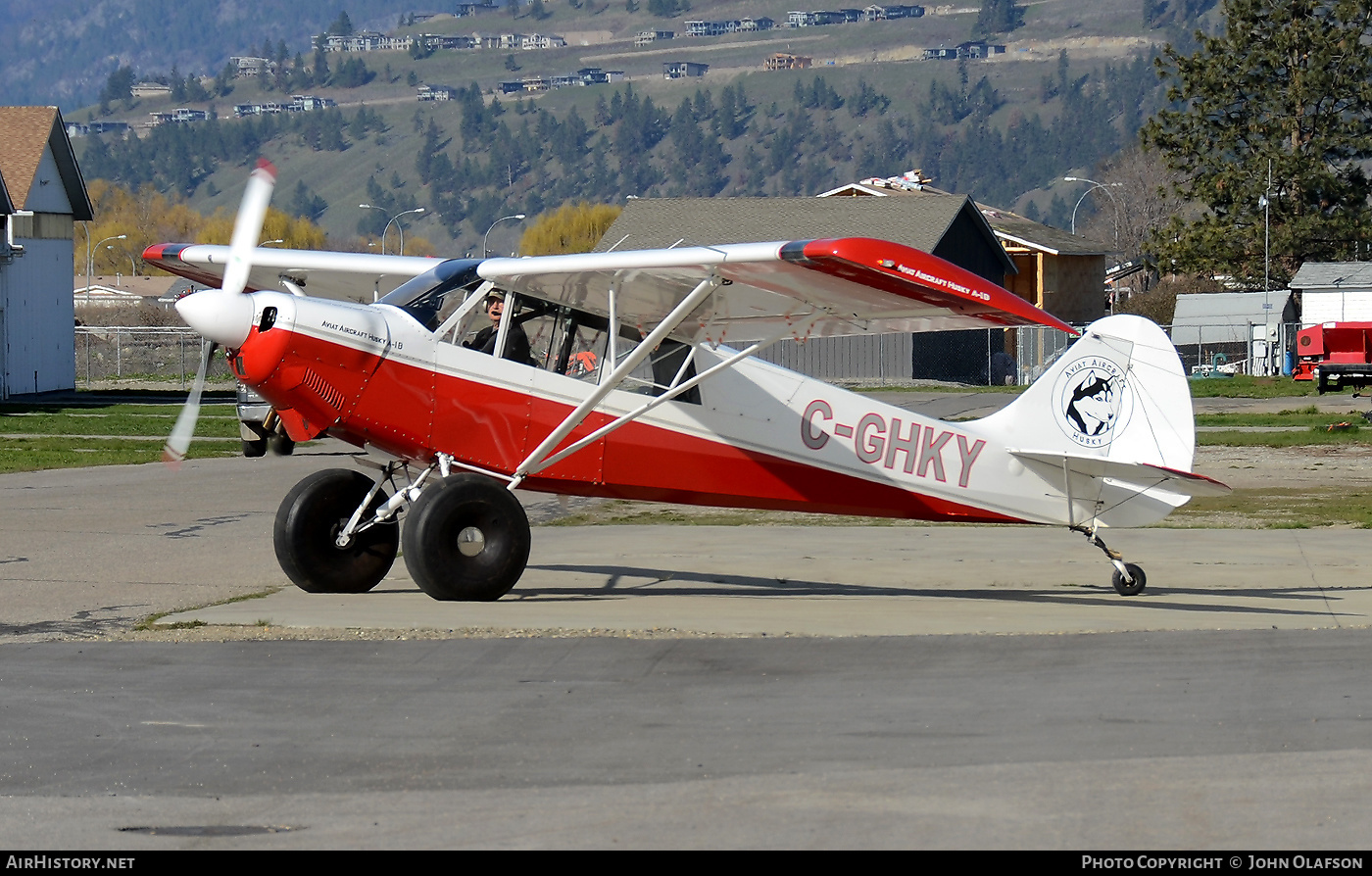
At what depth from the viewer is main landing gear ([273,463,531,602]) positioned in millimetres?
10977

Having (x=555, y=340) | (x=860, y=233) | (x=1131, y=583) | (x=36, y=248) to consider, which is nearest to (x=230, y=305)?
(x=555, y=340)

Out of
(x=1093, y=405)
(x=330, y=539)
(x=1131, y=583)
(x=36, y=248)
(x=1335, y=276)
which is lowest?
(x=1335, y=276)

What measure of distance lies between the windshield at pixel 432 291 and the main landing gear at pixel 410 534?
45.7 inches

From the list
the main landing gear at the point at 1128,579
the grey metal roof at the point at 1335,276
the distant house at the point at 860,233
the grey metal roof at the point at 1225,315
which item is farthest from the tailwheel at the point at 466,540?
the grey metal roof at the point at 1335,276

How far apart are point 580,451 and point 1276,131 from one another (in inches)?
2792

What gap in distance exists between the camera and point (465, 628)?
10195 millimetres

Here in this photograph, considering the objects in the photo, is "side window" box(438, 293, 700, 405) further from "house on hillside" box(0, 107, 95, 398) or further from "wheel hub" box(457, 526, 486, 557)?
"house on hillside" box(0, 107, 95, 398)

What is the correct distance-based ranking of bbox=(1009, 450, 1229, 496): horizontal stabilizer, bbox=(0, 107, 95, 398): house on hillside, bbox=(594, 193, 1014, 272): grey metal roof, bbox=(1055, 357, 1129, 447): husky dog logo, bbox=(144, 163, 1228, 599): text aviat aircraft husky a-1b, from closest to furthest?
bbox=(144, 163, 1228, 599): text aviat aircraft husky a-1b, bbox=(1009, 450, 1229, 496): horizontal stabilizer, bbox=(1055, 357, 1129, 447): husky dog logo, bbox=(0, 107, 95, 398): house on hillside, bbox=(594, 193, 1014, 272): grey metal roof

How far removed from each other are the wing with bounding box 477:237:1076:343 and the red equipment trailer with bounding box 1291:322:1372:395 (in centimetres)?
3729

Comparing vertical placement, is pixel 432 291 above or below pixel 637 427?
above

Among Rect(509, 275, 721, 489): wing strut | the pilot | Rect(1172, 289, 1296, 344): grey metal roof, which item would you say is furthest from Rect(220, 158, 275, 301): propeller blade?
Rect(1172, 289, 1296, 344): grey metal roof

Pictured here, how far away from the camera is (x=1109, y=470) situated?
1247cm

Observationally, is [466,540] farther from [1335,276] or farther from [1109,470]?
[1335,276]
